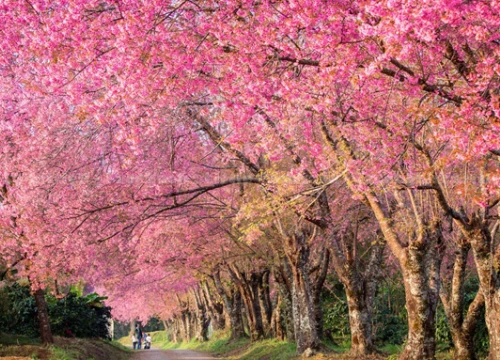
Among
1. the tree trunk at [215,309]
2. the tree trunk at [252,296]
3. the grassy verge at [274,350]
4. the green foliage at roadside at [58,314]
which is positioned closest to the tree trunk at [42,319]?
the green foliage at roadside at [58,314]

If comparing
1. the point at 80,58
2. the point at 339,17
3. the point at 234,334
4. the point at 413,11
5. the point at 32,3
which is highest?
the point at 32,3

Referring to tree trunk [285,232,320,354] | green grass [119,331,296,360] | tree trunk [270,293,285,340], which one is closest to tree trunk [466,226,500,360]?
tree trunk [285,232,320,354]

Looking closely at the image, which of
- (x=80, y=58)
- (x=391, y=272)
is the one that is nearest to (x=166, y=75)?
(x=80, y=58)

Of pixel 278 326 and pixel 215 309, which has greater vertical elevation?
pixel 215 309

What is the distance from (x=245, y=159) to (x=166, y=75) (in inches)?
228

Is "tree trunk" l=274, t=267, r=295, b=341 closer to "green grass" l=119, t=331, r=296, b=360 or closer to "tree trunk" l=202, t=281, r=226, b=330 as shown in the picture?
"green grass" l=119, t=331, r=296, b=360

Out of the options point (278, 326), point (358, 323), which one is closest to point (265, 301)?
point (278, 326)

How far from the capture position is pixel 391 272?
100 feet

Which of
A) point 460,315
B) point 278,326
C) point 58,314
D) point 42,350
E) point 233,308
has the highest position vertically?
point 58,314

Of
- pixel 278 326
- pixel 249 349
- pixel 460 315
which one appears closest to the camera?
pixel 460 315

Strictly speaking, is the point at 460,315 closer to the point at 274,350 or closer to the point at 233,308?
the point at 274,350

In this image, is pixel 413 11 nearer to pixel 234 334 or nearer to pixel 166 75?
pixel 166 75

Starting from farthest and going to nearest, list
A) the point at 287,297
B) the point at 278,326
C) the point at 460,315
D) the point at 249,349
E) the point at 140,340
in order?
the point at 140,340 → the point at 249,349 → the point at 278,326 → the point at 287,297 → the point at 460,315

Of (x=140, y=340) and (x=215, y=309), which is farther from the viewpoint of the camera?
(x=140, y=340)
